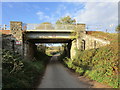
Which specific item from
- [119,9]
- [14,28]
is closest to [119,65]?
[119,9]

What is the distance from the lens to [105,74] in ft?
17.7

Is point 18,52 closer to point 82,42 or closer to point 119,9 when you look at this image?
point 82,42

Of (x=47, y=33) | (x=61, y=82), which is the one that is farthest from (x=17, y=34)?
(x=61, y=82)

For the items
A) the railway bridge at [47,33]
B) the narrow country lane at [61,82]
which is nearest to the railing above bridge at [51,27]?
the railway bridge at [47,33]

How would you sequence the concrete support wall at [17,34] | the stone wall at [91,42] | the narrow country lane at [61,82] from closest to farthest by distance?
the narrow country lane at [61,82]
the stone wall at [91,42]
the concrete support wall at [17,34]

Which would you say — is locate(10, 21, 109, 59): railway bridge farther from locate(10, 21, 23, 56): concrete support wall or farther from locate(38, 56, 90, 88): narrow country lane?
locate(38, 56, 90, 88): narrow country lane

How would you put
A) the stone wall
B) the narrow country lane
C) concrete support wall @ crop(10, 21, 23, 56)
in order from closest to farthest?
the narrow country lane, the stone wall, concrete support wall @ crop(10, 21, 23, 56)

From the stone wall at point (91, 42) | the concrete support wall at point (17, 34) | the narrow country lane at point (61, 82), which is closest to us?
the narrow country lane at point (61, 82)

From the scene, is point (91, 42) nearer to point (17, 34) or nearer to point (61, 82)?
point (61, 82)

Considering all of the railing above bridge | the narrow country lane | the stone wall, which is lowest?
the narrow country lane

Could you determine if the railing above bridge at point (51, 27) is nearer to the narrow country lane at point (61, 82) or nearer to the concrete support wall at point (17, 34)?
the concrete support wall at point (17, 34)

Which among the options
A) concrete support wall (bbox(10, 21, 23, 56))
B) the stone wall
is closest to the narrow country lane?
the stone wall

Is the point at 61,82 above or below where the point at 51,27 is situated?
below

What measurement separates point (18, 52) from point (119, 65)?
1071 centimetres
